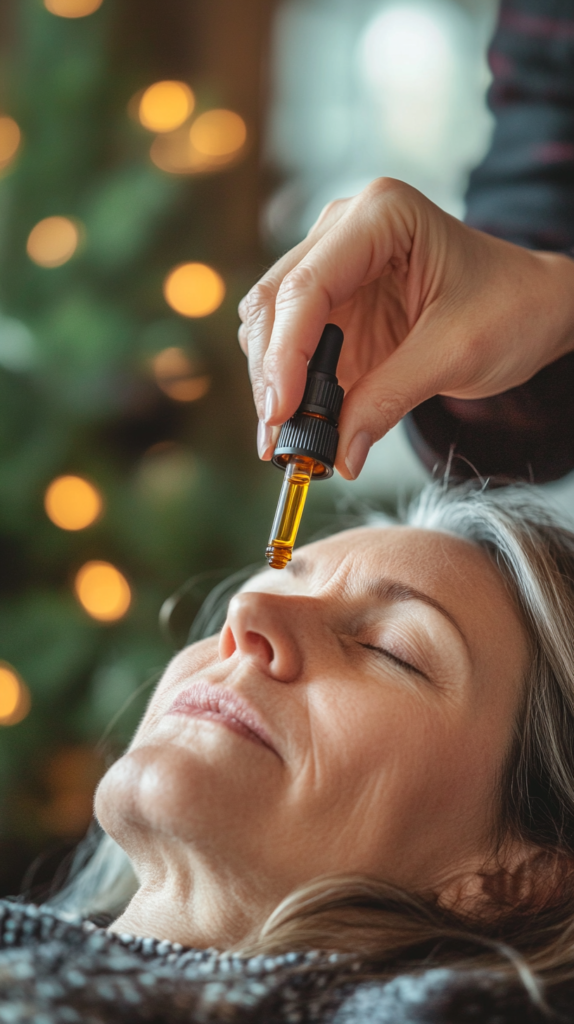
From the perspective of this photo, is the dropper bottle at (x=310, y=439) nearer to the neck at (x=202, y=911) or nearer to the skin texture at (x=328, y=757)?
the skin texture at (x=328, y=757)

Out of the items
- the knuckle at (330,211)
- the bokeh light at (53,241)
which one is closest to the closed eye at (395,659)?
the knuckle at (330,211)

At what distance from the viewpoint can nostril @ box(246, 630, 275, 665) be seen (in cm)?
83

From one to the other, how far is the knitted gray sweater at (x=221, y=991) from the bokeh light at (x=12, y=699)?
3.04 ft

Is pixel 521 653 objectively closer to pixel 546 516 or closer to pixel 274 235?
pixel 546 516

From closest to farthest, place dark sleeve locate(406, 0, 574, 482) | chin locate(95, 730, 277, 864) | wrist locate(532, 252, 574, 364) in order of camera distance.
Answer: chin locate(95, 730, 277, 864) < wrist locate(532, 252, 574, 364) < dark sleeve locate(406, 0, 574, 482)

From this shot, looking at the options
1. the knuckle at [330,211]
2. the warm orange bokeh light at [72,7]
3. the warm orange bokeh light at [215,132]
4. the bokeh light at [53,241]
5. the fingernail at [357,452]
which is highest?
the warm orange bokeh light at [72,7]

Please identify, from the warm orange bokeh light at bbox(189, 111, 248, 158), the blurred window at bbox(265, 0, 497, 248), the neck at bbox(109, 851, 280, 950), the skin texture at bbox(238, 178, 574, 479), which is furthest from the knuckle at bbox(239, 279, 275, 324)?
the blurred window at bbox(265, 0, 497, 248)

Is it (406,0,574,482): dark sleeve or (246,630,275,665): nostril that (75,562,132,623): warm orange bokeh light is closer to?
(406,0,574,482): dark sleeve

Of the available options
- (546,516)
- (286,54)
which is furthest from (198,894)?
(286,54)

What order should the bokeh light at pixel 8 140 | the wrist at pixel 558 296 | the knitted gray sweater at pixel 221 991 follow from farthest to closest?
1. the bokeh light at pixel 8 140
2. the wrist at pixel 558 296
3. the knitted gray sweater at pixel 221 991

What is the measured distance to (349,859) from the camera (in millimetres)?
773

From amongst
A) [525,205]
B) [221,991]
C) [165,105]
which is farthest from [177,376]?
[221,991]

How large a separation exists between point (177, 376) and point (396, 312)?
0.69 metres

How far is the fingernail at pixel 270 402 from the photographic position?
770mm
